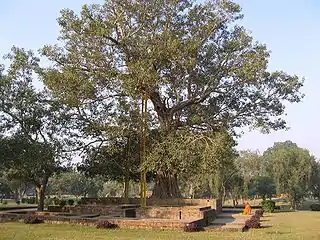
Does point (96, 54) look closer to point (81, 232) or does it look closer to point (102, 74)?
point (102, 74)

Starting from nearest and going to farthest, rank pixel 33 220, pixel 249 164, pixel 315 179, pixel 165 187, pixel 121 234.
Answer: pixel 121 234 < pixel 33 220 < pixel 165 187 < pixel 315 179 < pixel 249 164

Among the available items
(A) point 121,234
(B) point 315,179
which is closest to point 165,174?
(A) point 121,234

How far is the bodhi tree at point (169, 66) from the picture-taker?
2641cm

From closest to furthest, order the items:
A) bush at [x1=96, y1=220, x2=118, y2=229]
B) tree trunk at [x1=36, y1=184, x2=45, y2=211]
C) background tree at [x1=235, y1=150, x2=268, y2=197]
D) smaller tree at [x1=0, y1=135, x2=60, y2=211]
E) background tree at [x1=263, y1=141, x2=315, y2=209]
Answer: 1. bush at [x1=96, y1=220, x2=118, y2=229]
2. smaller tree at [x1=0, y1=135, x2=60, y2=211]
3. tree trunk at [x1=36, y1=184, x2=45, y2=211]
4. background tree at [x1=263, y1=141, x2=315, y2=209]
5. background tree at [x1=235, y1=150, x2=268, y2=197]

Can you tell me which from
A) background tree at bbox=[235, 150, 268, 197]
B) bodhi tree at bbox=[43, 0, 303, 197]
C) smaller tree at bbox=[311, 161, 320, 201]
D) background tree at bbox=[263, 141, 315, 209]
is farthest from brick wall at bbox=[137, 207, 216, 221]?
background tree at bbox=[235, 150, 268, 197]

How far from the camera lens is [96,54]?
2644cm

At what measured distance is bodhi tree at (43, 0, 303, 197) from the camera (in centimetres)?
2641

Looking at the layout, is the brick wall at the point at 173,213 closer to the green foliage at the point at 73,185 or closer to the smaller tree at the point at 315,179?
the smaller tree at the point at 315,179

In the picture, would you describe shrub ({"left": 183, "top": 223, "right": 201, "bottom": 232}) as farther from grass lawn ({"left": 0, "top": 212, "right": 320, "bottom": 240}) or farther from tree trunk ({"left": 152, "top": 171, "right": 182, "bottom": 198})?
tree trunk ({"left": 152, "top": 171, "right": 182, "bottom": 198})

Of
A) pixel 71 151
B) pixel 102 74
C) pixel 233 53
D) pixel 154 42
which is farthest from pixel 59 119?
pixel 233 53

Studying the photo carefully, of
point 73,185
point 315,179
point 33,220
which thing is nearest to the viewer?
point 33,220

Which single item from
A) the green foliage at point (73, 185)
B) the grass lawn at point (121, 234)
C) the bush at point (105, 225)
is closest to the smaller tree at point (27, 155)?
the grass lawn at point (121, 234)

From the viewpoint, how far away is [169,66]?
90.7ft

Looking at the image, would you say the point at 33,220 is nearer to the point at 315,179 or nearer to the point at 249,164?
the point at 315,179
